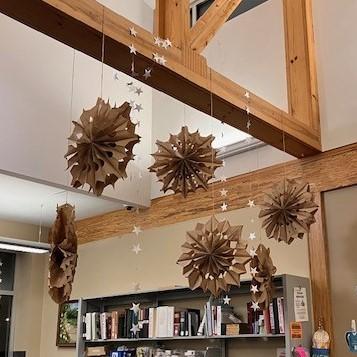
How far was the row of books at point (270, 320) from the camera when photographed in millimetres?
4062

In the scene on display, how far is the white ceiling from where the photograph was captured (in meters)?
5.45

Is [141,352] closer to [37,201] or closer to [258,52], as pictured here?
[37,201]

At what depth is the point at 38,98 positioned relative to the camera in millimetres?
4844

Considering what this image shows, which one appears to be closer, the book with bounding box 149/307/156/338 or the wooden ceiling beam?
the wooden ceiling beam

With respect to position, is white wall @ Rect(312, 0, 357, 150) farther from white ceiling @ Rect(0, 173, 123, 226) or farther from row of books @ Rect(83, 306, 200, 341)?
white ceiling @ Rect(0, 173, 123, 226)

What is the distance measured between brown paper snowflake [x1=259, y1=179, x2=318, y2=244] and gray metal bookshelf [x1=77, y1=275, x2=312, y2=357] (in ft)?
2.19

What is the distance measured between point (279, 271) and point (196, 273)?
1.72 m

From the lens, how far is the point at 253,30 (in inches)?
205

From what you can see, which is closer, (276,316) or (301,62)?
(276,316)

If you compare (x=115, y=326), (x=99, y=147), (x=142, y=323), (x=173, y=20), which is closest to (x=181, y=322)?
(x=142, y=323)

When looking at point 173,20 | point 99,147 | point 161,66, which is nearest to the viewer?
point 99,147

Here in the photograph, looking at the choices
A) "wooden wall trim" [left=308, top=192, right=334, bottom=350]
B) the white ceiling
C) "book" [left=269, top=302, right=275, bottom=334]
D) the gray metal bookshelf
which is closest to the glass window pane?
the white ceiling

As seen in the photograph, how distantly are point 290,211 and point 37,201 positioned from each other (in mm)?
3365

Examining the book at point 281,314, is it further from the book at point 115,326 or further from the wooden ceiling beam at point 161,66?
the book at point 115,326
